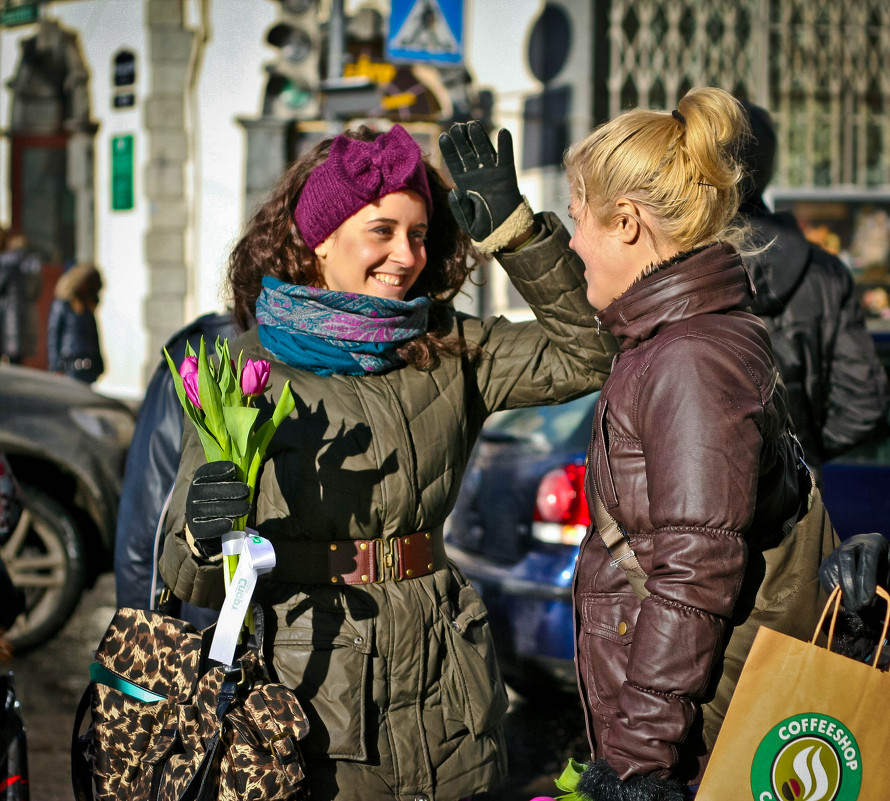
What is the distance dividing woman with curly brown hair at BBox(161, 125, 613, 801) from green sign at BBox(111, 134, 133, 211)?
1248 centimetres

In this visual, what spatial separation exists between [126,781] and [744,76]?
491 inches

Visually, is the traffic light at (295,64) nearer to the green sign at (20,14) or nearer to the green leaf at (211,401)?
the green sign at (20,14)

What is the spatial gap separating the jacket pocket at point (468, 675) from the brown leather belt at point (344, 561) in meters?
0.14

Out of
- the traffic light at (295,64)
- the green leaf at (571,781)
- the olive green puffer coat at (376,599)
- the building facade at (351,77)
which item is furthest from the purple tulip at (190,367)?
the traffic light at (295,64)

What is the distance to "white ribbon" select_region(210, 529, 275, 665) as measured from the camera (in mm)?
2096

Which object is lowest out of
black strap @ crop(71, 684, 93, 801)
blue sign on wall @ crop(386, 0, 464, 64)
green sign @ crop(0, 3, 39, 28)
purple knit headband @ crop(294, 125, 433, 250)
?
black strap @ crop(71, 684, 93, 801)

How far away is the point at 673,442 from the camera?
1.76 meters

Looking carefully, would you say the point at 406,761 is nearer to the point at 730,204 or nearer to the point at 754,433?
the point at 754,433

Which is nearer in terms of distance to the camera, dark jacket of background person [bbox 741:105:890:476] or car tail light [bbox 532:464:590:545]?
dark jacket of background person [bbox 741:105:890:476]

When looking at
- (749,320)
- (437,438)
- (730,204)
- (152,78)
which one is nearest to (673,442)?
(749,320)

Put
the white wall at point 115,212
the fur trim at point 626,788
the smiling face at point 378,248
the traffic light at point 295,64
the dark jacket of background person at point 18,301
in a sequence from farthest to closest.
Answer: the white wall at point 115,212
the dark jacket of background person at point 18,301
the traffic light at point 295,64
the smiling face at point 378,248
the fur trim at point 626,788

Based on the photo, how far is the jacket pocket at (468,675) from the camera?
238 cm

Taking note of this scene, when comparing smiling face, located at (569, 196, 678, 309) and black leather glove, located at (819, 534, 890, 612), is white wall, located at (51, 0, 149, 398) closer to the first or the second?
smiling face, located at (569, 196, 678, 309)

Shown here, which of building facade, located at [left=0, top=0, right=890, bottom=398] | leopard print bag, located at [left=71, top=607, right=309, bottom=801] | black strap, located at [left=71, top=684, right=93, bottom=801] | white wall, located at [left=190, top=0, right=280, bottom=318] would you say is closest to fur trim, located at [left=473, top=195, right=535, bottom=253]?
leopard print bag, located at [left=71, top=607, right=309, bottom=801]
